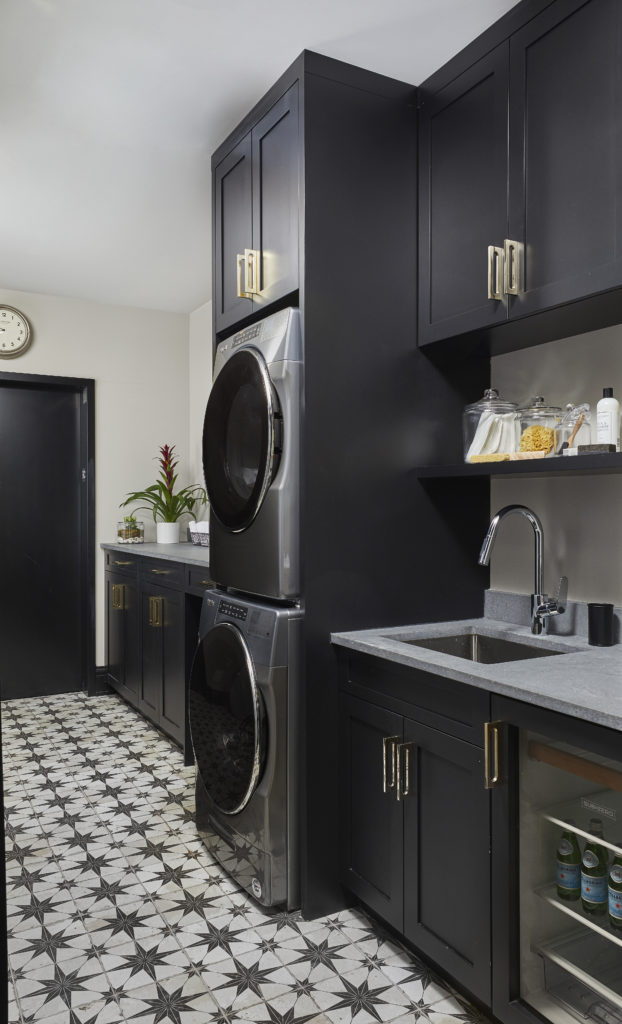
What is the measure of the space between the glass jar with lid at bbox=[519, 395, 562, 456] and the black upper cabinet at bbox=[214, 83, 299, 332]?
79 centimetres

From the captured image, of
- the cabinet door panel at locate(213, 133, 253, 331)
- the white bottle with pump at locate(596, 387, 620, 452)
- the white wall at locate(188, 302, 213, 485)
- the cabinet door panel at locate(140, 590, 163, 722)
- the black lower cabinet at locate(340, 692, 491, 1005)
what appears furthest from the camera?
the white wall at locate(188, 302, 213, 485)

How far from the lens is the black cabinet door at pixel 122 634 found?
4.12 meters

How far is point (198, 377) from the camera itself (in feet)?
16.3

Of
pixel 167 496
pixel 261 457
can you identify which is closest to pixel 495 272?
pixel 261 457

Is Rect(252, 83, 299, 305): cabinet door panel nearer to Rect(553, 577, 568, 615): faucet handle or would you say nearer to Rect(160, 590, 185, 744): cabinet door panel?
Rect(553, 577, 568, 615): faucet handle

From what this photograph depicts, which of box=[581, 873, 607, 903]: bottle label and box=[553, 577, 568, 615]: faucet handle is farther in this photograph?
box=[553, 577, 568, 615]: faucet handle

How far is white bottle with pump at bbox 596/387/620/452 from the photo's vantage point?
6.07ft

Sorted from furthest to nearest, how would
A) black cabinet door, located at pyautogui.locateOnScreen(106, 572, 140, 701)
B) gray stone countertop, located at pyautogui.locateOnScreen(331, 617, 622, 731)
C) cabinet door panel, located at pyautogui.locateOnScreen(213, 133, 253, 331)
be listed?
black cabinet door, located at pyautogui.locateOnScreen(106, 572, 140, 701), cabinet door panel, located at pyautogui.locateOnScreen(213, 133, 253, 331), gray stone countertop, located at pyautogui.locateOnScreen(331, 617, 622, 731)

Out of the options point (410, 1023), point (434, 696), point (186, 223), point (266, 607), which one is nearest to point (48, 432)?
point (186, 223)

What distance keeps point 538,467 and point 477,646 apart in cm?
69

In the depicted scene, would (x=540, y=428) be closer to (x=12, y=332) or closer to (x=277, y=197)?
(x=277, y=197)

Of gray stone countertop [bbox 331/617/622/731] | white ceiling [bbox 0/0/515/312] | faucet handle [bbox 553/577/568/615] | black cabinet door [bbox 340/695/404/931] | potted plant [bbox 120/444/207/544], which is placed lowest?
black cabinet door [bbox 340/695/404/931]

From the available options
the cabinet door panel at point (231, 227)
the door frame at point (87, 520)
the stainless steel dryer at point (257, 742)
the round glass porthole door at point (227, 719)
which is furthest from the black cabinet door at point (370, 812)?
the door frame at point (87, 520)

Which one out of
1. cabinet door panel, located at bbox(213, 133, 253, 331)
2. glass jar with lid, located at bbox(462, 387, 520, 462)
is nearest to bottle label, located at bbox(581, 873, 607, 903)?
glass jar with lid, located at bbox(462, 387, 520, 462)
